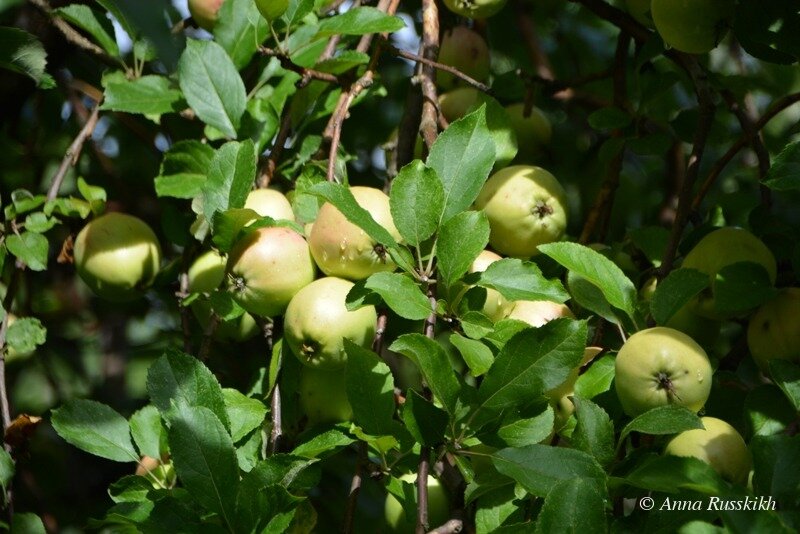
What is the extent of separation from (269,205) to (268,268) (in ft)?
0.45

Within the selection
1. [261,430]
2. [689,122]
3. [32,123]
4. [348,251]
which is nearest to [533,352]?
[348,251]

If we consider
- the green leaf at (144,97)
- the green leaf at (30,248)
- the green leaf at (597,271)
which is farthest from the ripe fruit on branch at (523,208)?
the green leaf at (30,248)

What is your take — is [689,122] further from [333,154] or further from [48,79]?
[48,79]

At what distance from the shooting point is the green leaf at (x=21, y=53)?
125 cm

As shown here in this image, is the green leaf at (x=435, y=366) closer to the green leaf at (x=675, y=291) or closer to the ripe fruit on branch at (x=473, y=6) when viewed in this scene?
the green leaf at (x=675, y=291)

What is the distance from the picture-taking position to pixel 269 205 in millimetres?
1167

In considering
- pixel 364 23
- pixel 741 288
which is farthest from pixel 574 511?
pixel 364 23

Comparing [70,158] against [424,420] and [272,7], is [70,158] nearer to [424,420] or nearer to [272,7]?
[272,7]

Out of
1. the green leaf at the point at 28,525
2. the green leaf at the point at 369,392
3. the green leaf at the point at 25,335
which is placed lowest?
the green leaf at the point at 28,525

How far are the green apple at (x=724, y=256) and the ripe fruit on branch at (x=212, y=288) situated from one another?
0.62 meters

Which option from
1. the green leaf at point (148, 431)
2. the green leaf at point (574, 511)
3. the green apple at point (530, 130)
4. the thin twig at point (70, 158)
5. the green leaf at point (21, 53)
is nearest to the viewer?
the green leaf at point (574, 511)

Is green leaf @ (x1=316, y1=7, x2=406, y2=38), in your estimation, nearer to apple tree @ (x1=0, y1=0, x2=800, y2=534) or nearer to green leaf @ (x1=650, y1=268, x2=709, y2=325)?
apple tree @ (x1=0, y1=0, x2=800, y2=534)

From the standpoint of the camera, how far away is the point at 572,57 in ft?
7.07

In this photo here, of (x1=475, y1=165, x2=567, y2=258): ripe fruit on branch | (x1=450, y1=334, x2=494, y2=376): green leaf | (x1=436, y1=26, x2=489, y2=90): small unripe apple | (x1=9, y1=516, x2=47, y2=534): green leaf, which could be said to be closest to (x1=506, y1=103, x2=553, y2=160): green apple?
(x1=436, y1=26, x2=489, y2=90): small unripe apple
